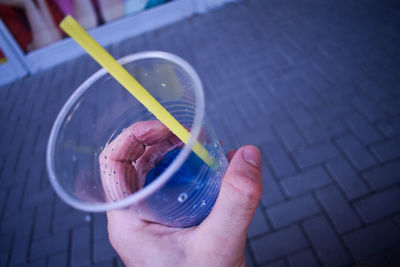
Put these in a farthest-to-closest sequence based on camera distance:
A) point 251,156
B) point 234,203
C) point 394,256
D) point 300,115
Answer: point 300,115 → point 394,256 → point 251,156 → point 234,203

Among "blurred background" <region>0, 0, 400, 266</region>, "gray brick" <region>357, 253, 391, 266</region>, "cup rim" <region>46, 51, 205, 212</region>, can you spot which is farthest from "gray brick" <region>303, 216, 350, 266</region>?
"cup rim" <region>46, 51, 205, 212</region>

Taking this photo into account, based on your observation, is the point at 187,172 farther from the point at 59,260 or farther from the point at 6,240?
the point at 6,240

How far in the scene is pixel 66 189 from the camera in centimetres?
91

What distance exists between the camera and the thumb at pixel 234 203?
996 mm

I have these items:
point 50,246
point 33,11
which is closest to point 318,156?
point 50,246

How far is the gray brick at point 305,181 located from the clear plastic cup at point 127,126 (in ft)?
5.25

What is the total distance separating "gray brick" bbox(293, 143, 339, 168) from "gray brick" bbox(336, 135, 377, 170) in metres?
0.11

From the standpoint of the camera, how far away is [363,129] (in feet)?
9.11

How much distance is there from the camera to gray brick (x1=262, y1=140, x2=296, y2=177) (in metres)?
2.64

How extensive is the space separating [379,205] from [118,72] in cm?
253

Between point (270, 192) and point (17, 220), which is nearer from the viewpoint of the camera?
point (270, 192)

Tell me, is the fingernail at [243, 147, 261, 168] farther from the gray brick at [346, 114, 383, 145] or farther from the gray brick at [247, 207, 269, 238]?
the gray brick at [346, 114, 383, 145]

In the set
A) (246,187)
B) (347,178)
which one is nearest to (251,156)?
(246,187)

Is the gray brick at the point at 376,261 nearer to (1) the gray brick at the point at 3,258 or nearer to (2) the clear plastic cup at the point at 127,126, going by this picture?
(2) the clear plastic cup at the point at 127,126
